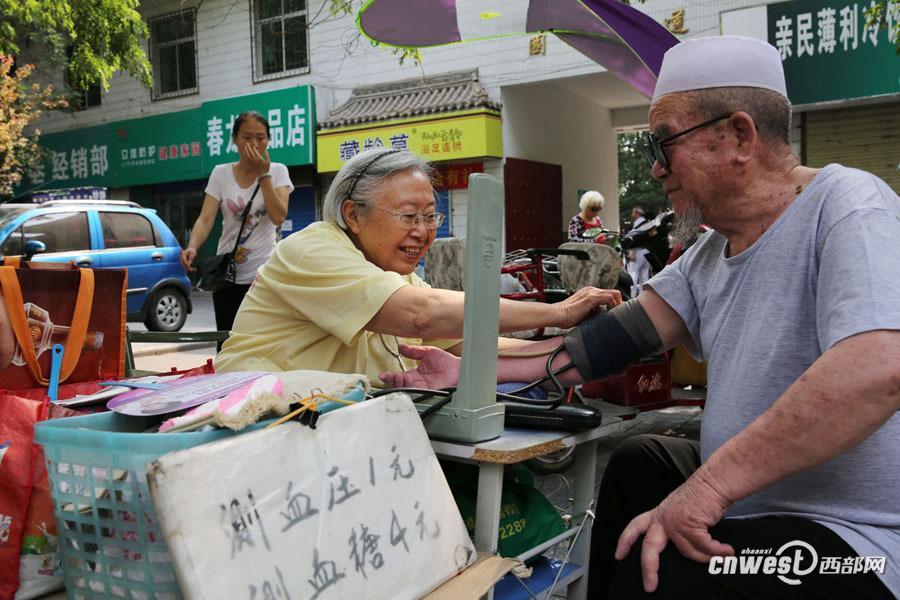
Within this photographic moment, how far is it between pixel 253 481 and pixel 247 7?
592 inches

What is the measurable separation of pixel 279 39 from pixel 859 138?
10200 millimetres

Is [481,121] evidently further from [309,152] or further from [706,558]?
[706,558]

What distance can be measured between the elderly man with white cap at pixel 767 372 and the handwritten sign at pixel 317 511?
0.38m

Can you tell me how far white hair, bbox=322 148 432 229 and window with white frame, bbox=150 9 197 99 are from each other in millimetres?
14660

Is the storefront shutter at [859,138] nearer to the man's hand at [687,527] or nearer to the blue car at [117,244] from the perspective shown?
the blue car at [117,244]

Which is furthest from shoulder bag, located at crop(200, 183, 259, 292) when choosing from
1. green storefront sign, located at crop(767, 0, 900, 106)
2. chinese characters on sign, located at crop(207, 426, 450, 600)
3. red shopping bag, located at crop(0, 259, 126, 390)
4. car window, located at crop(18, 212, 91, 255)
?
green storefront sign, located at crop(767, 0, 900, 106)

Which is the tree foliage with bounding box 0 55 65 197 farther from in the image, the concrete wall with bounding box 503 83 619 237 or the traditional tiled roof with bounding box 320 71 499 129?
the concrete wall with bounding box 503 83 619 237

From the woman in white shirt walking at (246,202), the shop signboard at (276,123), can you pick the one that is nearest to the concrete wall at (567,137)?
the shop signboard at (276,123)

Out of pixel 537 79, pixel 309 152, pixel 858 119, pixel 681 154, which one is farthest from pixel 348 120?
pixel 681 154

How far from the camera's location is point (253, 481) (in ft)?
3.49

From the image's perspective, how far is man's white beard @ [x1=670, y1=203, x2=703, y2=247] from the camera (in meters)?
1.62

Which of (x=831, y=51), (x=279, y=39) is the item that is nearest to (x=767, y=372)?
(x=831, y=51)

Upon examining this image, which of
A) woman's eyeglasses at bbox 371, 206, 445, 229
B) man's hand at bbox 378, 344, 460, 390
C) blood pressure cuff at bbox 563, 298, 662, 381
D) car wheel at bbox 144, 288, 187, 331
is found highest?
woman's eyeglasses at bbox 371, 206, 445, 229

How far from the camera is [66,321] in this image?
89.0 inches
